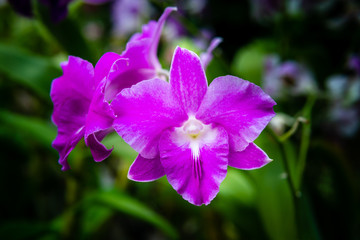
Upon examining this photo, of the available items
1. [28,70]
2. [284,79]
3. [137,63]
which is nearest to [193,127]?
[137,63]

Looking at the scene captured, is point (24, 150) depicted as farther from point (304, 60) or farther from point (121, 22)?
point (304, 60)

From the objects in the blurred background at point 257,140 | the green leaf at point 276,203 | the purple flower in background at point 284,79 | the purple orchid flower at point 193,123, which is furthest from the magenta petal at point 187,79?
the purple flower in background at point 284,79

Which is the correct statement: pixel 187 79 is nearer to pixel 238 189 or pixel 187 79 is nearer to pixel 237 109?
pixel 237 109

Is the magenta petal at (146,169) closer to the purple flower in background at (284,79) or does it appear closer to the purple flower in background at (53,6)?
the purple flower in background at (53,6)

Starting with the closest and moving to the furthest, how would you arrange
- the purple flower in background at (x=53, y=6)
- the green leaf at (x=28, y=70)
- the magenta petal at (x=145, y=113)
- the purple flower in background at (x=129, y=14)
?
the magenta petal at (x=145, y=113) → the purple flower in background at (x=53, y=6) → the green leaf at (x=28, y=70) → the purple flower in background at (x=129, y=14)

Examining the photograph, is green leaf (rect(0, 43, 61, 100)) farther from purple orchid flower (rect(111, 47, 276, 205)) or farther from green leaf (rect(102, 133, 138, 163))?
purple orchid flower (rect(111, 47, 276, 205))

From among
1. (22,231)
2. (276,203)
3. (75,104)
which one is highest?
(75,104)
